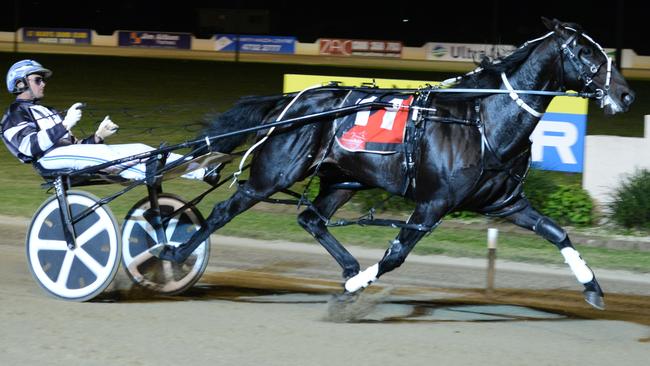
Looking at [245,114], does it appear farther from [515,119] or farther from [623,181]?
[623,181]

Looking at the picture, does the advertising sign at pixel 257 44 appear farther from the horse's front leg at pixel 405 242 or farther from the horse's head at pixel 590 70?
the horse's head at pixel 590 70

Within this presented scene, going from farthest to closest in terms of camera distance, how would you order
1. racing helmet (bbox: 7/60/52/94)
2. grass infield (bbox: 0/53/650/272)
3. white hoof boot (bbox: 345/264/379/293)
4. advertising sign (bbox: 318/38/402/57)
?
advertising sign (bbox: 318/38/402/57) → grass infield (bbox: 0/53/650/272) → racing helmet (bbox: 7/60/52/94) → white hoof boot (bbox: 345/264/379/293)

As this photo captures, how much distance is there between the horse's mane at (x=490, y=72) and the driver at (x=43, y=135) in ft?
6.49

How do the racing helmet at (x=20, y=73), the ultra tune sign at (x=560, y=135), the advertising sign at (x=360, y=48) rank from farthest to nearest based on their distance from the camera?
the advertising sign at (x=360, y=48)
the ultra tune sign at (x=560, y=135)
the racing helmet at (x=20, y=73)

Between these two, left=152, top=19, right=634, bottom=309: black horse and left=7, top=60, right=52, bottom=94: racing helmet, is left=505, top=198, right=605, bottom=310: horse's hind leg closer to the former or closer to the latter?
left=152, top=19, right=634, bottom=309: black horse

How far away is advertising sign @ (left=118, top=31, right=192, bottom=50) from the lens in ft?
127

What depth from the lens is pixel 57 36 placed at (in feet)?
128

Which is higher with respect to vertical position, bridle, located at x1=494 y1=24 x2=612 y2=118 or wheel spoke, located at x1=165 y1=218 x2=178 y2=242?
bridle, located at x1=494 y1=24 x2=612 y2=118

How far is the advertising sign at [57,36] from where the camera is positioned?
38.9m

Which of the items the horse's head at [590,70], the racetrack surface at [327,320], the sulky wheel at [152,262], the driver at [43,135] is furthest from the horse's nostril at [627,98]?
the driver at [43,135]

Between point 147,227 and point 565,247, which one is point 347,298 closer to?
point 565,247

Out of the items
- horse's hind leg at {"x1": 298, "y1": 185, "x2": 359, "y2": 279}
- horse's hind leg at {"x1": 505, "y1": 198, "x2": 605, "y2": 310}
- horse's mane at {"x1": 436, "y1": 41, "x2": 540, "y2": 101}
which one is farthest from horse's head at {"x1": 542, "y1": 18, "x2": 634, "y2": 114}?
horse's hind leg at {"x1": 298, "y1": 185, "x2": 359, "y2": 279}

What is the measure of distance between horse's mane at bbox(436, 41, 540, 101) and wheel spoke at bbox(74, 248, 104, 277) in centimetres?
227

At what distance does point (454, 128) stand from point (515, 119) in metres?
0.34
